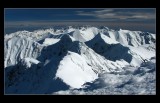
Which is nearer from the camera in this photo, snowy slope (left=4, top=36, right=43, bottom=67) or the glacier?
the glacier

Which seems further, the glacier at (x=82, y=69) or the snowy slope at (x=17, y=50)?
the snowy slope at (x=17, y=50)

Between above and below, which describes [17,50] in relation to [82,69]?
above

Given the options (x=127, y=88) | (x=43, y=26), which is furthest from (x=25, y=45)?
(x=127, y=88)

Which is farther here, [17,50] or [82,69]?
[17,50]
